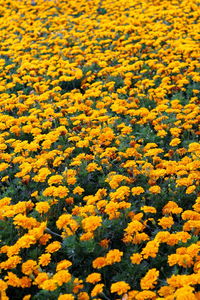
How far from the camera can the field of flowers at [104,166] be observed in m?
3.23

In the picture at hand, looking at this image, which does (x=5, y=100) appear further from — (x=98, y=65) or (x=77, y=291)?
(x=77, y=291)

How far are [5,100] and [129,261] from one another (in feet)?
12.3

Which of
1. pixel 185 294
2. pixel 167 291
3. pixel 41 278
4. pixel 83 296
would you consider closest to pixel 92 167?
pixel 41 278

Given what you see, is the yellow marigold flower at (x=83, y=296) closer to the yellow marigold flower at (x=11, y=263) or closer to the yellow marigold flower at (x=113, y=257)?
the yellow marigold flower at (x=113, y=257)

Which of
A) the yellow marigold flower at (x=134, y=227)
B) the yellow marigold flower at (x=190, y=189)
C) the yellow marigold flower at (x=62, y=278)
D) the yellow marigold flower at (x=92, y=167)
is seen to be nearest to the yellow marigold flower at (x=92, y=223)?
the yellow marigold flower at (x=134, y=227)

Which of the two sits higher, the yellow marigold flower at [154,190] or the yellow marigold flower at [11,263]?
the yellow marigold flower at [154,190]

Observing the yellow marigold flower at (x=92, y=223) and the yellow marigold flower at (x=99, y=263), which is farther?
the yellow marigold flower at (x=92, y=223)

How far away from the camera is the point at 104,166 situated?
4746 millimetres

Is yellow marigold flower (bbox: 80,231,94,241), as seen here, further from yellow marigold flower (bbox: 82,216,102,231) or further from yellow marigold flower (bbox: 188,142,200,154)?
yellow marigold flower (bbox: 188,142,200,154)

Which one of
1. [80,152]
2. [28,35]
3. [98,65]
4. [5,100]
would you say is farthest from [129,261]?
[28,35]

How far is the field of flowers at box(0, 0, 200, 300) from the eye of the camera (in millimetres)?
3229

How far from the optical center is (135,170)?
4344 mm

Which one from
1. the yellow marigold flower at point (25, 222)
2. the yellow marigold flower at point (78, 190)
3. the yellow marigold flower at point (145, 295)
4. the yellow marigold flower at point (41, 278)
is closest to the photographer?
the yellow marigold flower at point (145, 295)

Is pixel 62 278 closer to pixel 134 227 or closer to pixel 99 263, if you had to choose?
pixel 99 263
